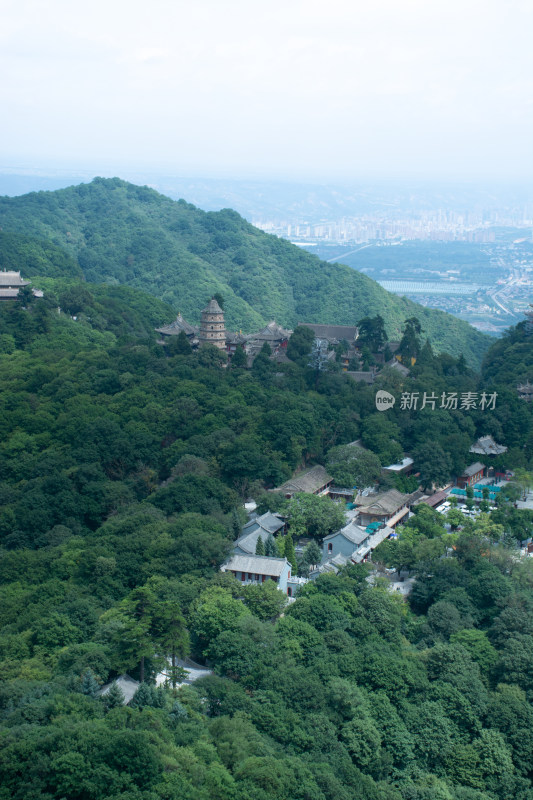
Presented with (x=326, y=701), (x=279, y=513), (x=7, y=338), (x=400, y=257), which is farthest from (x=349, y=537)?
(x=400, y=257)

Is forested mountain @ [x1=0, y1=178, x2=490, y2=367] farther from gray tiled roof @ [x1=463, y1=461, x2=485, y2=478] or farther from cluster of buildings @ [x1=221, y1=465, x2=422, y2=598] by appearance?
cluster of buildings @ [x1=221, y1=465, x2=422, y2=598]

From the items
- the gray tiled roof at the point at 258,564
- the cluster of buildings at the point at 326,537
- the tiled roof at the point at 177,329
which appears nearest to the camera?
the gray tiled roof at the point at 258,564

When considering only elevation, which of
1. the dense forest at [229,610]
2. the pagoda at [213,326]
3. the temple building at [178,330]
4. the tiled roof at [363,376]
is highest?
the pagoda at [213,326]

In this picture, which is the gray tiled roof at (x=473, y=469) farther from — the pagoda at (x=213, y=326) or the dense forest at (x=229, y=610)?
the pagoda at (x=213, y=326)

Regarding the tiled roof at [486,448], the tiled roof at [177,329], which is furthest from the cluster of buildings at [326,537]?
the tiled roof at [177,329]

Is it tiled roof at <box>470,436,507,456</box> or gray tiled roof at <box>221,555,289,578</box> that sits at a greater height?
tiled roof at <box>470,436,507,456</box>

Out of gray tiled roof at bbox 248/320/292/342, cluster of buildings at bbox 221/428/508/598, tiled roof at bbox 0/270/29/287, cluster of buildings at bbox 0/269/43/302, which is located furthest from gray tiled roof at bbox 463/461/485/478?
tiled roof at bbox 0/270/29/287
